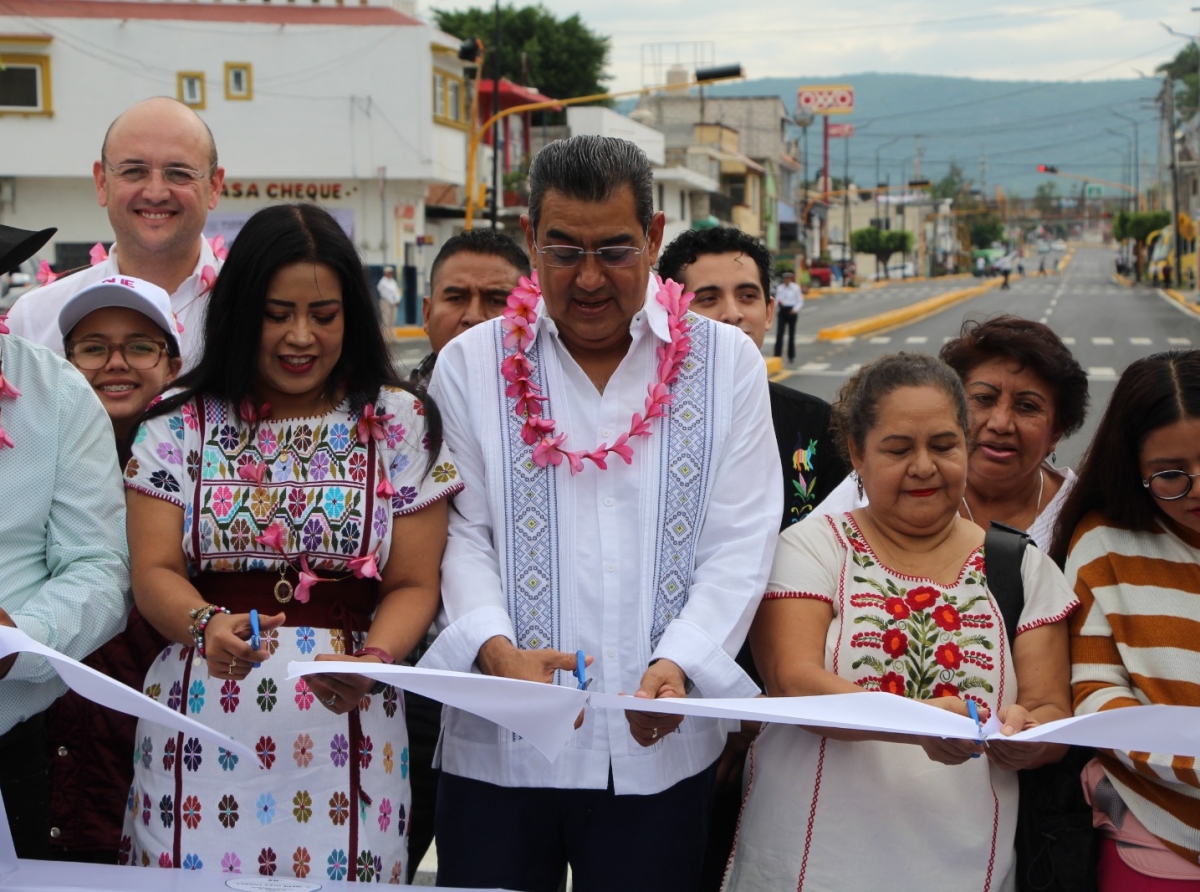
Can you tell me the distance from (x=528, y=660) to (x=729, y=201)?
218ft

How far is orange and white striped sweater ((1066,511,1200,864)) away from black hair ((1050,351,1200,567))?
2.6 inches

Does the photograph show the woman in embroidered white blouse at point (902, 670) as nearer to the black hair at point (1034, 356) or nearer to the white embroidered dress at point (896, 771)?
the white embroidered dress at point (896, 771)

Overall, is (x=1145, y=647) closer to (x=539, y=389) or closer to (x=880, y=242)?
(x=539, y=389)

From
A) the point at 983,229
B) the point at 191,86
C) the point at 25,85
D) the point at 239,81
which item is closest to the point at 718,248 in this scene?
the point at 239,81

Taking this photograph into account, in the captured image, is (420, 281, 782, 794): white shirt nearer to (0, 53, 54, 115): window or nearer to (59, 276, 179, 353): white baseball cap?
(59, 276, 179, 353): white baseball cap

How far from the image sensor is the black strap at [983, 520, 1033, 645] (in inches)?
110

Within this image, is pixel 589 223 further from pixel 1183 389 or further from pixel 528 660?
pixel 1183 389

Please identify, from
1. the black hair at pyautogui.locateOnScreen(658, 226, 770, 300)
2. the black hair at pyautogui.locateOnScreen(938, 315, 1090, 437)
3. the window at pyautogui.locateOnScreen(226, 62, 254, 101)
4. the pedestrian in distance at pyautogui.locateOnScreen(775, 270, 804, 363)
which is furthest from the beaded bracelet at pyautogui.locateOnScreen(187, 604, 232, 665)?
the window at pyautogui.locateOnScreen(226, 62, 254, 101)

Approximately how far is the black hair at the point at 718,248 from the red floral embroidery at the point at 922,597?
185 centimetres

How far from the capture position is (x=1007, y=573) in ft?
9.27

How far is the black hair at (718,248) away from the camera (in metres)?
4.45

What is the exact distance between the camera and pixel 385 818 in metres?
2.79

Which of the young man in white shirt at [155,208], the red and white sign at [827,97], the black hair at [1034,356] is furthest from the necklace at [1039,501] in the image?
the red and white sign at [827,97]

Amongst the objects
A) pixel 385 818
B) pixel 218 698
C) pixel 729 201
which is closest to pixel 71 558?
pixel 218 698
